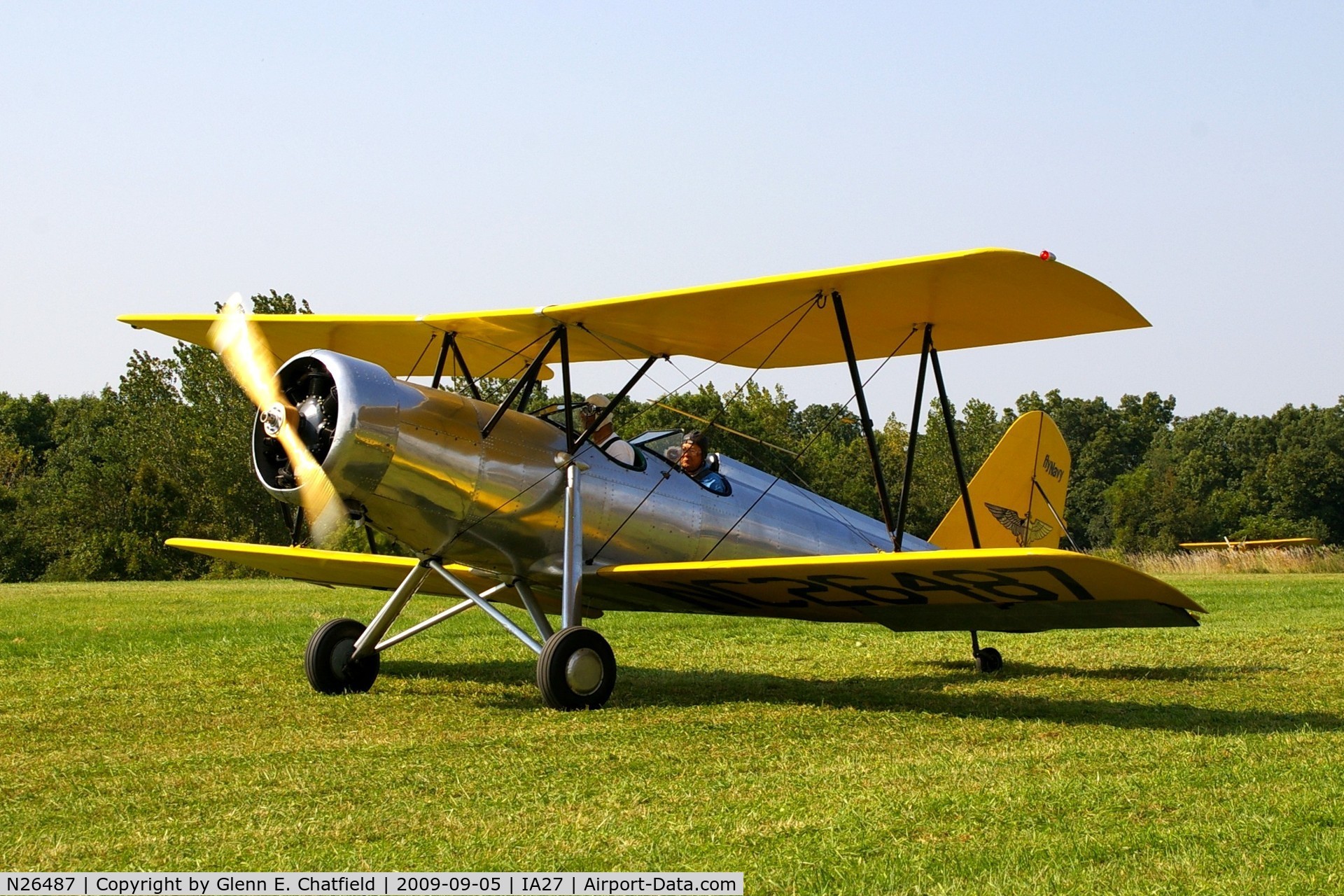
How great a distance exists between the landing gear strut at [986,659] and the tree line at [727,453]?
16.7 m

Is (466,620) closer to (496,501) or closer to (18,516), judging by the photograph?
(496,501)

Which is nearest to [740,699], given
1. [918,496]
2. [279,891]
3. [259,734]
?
[259,734]

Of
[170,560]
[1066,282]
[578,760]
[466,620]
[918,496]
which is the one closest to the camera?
[578,760]

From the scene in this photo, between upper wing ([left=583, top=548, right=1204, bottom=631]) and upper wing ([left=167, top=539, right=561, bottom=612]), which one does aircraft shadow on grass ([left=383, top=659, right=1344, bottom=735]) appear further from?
upper wing ([left=167, top=539, right=561, bottom=612])

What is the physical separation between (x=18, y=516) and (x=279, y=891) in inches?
2122

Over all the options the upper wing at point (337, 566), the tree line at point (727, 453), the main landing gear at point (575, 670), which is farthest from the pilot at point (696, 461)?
the tree line at point (727, 453)

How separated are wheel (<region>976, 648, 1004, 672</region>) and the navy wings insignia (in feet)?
4.59

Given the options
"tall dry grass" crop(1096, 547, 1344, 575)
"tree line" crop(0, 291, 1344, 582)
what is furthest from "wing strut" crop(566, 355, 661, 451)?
"tall dry grass" crop(1096, 547, 1344, 575)

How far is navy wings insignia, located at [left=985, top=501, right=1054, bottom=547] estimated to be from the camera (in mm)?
11070

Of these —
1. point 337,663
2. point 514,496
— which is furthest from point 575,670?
point 337,663

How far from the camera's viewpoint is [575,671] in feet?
24.2

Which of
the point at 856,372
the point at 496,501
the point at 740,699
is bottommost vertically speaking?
the point at 740,699

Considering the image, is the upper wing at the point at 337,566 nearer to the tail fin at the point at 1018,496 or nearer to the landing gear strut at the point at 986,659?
the landing gear strut at the point at 986,659

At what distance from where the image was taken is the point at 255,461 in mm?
7508
